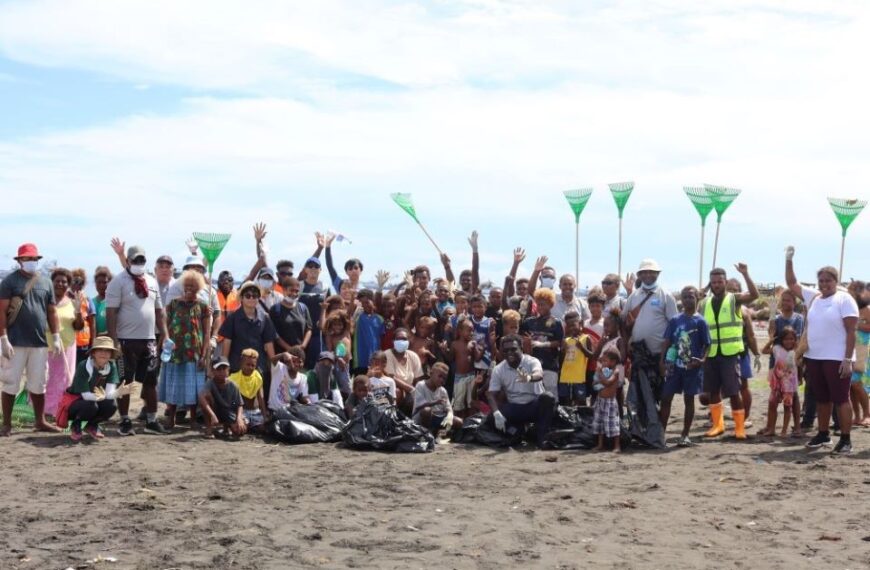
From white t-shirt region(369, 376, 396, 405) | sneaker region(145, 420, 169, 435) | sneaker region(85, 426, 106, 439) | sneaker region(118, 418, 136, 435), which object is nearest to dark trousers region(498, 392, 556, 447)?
→ white t-shirt region(369, 376, 396, 405)

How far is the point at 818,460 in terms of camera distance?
10211 mm

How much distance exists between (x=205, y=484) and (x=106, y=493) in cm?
78

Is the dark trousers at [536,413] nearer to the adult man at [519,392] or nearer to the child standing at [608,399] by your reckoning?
the adult man at [519,392]

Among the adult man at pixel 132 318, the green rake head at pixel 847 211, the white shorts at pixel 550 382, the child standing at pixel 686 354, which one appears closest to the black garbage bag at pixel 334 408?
the adult man at pixel 132 318

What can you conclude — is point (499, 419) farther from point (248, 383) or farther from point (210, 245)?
point (210, 245)

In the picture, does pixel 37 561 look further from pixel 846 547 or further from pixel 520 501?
pixel 846 547

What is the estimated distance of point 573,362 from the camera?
1170cm

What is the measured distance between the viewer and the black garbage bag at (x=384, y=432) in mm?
10836

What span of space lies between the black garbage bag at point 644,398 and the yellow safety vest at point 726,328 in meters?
0.72

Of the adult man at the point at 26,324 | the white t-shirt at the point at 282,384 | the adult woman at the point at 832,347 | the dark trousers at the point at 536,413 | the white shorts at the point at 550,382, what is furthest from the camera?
the white t-shirt at the point at 282,384

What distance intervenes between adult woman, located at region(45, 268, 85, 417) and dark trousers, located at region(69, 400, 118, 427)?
983 mm

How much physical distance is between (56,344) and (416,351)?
3.87m

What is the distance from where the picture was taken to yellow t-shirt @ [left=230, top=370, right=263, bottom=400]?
11.5m

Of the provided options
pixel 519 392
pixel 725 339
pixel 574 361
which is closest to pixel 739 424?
pixel 725 339
